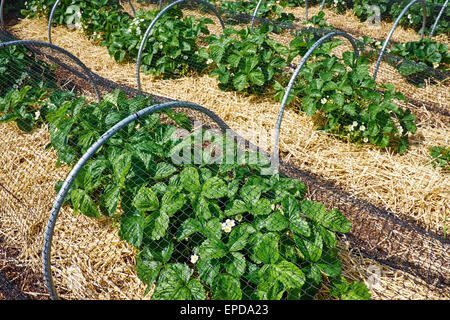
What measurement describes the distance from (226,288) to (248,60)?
2.36 m

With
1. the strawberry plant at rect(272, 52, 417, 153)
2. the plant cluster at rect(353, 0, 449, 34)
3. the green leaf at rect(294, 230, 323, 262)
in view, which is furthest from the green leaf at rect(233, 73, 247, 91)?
the plant cluster at rect(353, 0, 449, 34)

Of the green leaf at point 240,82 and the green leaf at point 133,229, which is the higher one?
the green leaf at point 240,82

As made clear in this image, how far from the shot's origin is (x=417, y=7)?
5.00 metres

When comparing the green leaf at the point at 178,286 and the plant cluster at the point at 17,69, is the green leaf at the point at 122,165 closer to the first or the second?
the green leaf at the point at 178,286

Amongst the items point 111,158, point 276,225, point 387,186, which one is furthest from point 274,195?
point 387,186

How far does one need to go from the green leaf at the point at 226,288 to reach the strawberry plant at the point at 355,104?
5.93 feet

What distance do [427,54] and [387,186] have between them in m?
2.11

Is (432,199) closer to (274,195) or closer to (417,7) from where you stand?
(274,195)

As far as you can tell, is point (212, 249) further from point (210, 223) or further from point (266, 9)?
point (266, 9)

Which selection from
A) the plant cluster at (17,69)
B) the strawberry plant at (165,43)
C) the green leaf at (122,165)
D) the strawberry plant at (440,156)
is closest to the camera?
the green leaf at (122,165)

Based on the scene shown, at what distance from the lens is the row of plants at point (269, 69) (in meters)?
2.93

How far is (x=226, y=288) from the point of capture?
163 cm

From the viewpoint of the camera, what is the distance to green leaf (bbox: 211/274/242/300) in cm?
162

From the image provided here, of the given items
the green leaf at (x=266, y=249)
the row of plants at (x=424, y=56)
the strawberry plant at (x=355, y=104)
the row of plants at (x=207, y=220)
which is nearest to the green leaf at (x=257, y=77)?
the strawberry plant at (x=355, y=104)
